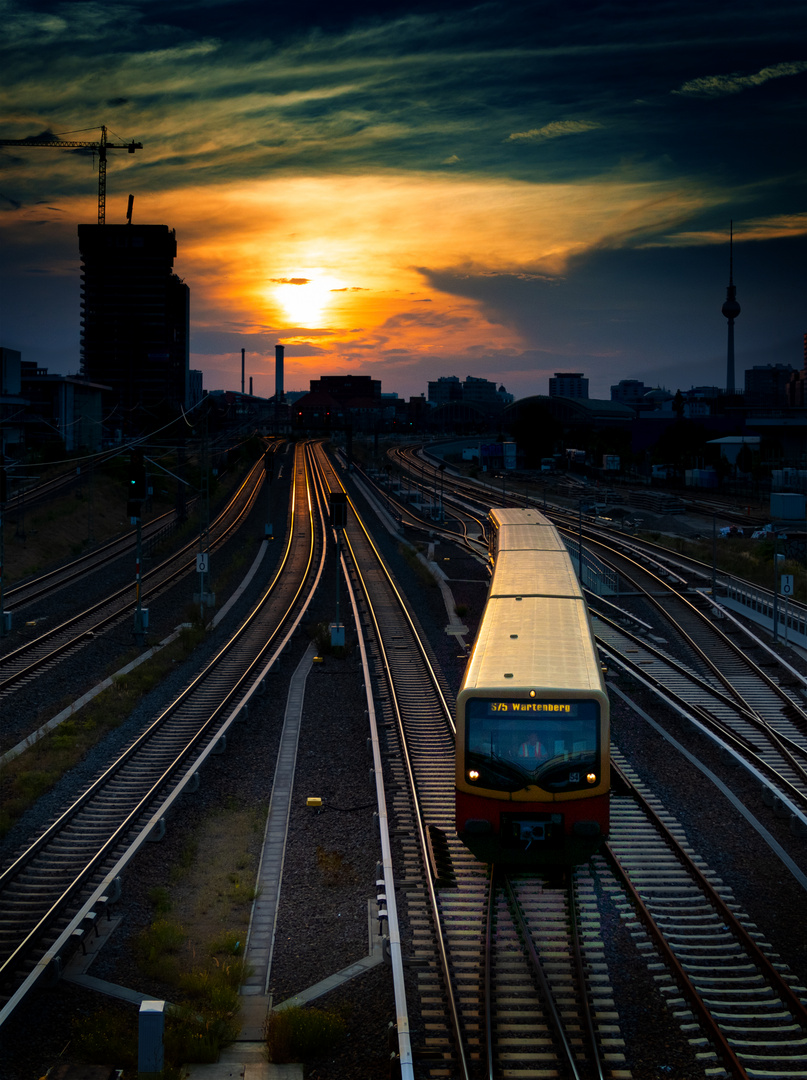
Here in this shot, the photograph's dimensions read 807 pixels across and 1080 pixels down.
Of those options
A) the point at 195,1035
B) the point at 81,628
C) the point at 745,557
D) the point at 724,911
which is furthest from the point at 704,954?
the point at 745,557

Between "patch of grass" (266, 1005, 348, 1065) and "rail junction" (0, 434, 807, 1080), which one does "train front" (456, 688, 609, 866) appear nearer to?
"rail junction" (0, 434, 807, 1080)

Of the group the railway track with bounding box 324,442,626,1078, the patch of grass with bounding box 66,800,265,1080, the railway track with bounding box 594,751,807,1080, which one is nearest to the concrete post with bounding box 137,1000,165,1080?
the patch of grass with bounding box 66,800,265,1080

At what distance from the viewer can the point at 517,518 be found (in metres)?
33.0

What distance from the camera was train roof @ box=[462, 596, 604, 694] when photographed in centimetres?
1265

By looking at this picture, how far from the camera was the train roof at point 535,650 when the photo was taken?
12648 millimetres

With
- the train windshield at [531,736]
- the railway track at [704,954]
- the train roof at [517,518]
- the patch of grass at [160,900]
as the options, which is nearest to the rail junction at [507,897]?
the railway track at [704,954]

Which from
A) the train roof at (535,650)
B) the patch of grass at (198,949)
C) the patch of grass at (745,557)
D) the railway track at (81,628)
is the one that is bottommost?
the patch of grass at (198,949)

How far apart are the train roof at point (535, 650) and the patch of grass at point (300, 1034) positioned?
15.3ft

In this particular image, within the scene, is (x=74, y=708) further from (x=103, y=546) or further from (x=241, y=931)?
(x=103, y=546)

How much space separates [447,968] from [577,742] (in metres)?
3.39

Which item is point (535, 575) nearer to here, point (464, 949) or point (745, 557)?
point (464, 949)

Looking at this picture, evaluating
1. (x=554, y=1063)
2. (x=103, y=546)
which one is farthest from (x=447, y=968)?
(x=103, y=546)

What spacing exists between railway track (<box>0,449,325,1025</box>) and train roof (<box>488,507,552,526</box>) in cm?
957

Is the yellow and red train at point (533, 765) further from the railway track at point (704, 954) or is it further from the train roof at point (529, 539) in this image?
the train roof at point (529, 539)
